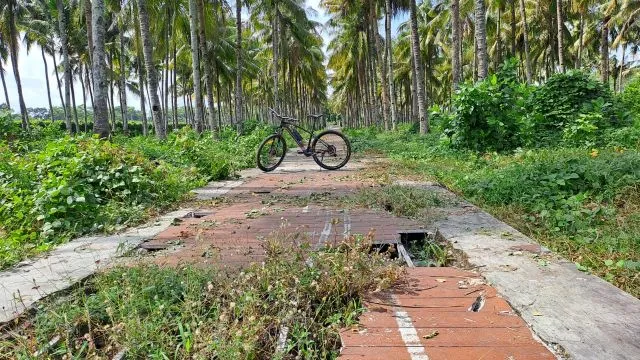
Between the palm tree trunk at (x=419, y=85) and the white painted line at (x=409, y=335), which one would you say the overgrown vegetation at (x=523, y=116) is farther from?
the white painted line at (x=409, y=335)

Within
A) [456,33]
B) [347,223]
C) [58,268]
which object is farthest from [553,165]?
[456,33]

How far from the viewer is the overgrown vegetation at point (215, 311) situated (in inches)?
82.0

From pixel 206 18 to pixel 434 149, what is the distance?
509 inches

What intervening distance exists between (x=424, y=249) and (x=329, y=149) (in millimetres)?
5588

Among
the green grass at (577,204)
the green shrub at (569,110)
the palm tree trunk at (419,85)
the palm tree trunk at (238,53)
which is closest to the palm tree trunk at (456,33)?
the palm tree trunk at (419,85)

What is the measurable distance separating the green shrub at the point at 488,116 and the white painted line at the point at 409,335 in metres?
7.92

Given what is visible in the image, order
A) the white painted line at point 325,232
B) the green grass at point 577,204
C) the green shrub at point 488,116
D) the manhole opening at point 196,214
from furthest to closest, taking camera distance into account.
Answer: the green shrub at point 488,116
the manhole opening at point 196,214
the white painted line at point 325,232
the green grass at point 577,204

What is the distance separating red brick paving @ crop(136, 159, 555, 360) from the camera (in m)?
2.04

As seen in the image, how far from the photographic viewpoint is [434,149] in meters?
10.7

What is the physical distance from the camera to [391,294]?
2646 millimetres

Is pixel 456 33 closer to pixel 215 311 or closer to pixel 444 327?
pixel 444 327

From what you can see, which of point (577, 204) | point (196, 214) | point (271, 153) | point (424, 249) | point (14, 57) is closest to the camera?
point (424, 249)

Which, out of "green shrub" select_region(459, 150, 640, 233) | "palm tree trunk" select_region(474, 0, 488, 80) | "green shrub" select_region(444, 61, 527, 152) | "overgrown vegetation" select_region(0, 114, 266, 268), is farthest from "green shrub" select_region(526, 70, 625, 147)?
"overgrown vegetation" select_region(0, 114, 266, 268)

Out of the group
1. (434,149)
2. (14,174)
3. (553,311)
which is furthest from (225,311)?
(434,149)
